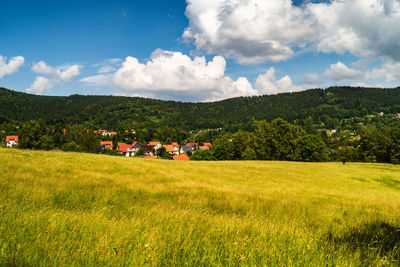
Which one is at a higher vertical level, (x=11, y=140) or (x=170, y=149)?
(x=11, y=140)

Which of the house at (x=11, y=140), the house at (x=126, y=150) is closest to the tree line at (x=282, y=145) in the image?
the house at (x=126, y=150)

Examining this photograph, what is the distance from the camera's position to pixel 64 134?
105562 millimetres

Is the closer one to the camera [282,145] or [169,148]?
[282,145]

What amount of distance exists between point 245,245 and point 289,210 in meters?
5.31

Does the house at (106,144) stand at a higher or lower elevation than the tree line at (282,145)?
lower

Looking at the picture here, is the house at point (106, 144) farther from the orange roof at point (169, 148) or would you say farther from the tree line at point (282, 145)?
the tree line at point (282, 145)

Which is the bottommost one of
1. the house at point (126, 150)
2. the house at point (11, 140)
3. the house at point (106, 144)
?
the house at point (126, 150)

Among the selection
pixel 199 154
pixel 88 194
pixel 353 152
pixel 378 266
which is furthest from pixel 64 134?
pixel 353 152

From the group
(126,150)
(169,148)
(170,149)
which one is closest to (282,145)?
(170,149)

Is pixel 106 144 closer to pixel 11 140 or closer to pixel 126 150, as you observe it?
pixel 126 150

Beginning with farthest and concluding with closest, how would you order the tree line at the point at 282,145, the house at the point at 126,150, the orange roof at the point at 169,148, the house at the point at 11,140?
1. the orange roof at the point at 169,148
2. the house at the point at 126,150
3. the house at the point at 11,140
4. the tree line at the point at 282,145

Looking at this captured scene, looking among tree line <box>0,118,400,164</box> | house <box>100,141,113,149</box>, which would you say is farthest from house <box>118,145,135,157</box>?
tree line <box>0,118,400,164</box>

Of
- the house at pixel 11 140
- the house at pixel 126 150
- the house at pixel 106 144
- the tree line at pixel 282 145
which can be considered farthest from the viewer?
the house at pixel 106 144

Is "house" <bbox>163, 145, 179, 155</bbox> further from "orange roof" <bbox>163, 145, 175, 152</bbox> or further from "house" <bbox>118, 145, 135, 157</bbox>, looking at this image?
"house" <bbox>118, 145, 135, 157</bbox>
